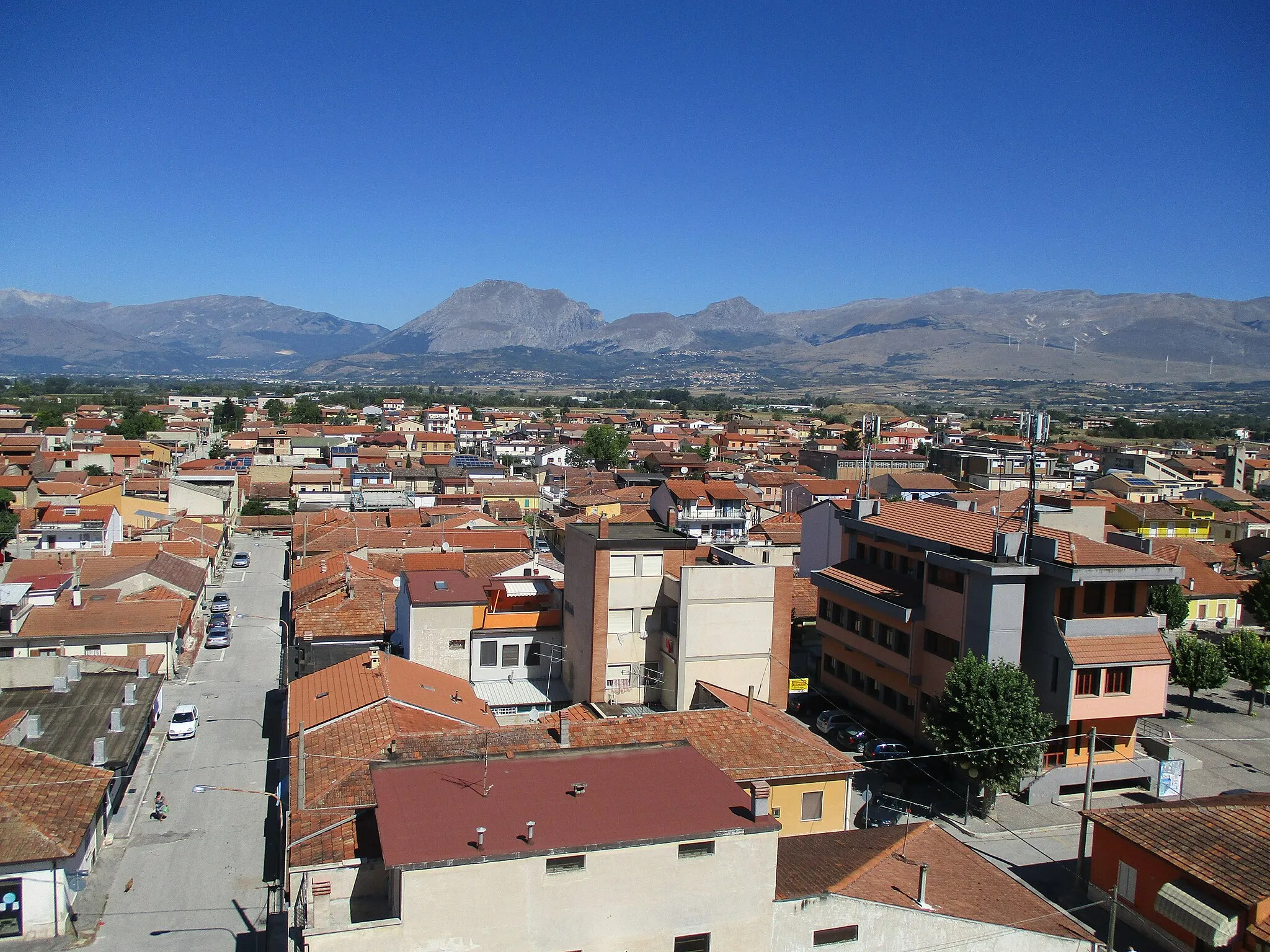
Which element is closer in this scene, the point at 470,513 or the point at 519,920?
the point at 519,920

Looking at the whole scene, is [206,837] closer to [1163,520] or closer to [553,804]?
[553,804]

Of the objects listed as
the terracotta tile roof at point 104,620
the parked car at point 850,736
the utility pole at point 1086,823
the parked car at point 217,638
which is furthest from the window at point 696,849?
the parked car at point 217,638

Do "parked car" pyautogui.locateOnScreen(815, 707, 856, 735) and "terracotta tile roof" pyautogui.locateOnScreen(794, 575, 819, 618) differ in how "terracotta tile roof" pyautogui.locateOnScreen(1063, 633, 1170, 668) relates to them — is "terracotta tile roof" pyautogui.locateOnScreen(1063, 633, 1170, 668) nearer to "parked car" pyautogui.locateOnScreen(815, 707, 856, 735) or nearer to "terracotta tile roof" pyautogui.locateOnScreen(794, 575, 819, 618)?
"parked car" pyautogui.locateOnScreen(815, 707, 856, 735)

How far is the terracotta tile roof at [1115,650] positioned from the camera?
16391 millimetres

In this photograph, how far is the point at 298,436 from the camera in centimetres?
Result: 7494

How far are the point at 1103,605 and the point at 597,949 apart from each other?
41.0ft

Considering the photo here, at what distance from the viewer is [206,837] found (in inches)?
578

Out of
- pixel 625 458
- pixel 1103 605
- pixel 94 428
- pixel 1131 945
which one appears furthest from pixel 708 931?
pixel 94 428

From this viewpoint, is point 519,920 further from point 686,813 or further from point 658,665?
point 658,665

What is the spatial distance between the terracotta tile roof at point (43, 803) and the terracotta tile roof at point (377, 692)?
278 cm

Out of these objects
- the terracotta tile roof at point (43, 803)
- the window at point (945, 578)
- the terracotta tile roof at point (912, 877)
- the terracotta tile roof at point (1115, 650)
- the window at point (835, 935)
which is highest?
the window at point (945, 578)

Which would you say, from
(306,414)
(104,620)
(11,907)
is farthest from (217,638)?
A: (306,414)

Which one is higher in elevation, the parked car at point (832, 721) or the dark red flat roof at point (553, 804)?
the dark red flat roof at point (553, 804)

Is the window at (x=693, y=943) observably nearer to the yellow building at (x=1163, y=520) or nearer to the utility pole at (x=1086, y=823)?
the utility pole at (x=1086, y=823)
